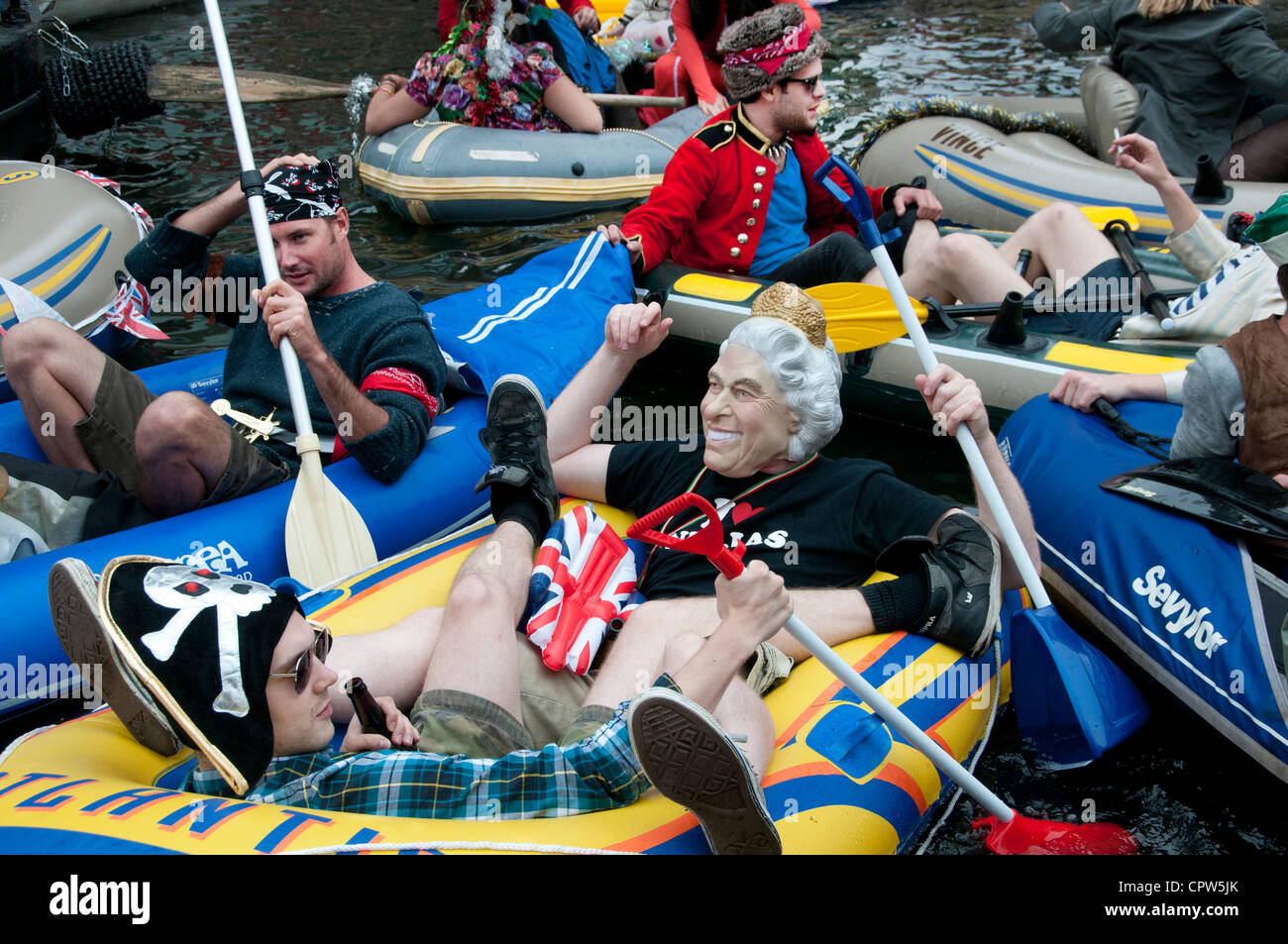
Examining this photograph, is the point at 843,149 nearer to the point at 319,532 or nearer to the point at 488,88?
the point at 488,88

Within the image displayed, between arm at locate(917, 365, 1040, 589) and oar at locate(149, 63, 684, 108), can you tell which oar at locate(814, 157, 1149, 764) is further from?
oar at locate(149, 63, 684, 108)

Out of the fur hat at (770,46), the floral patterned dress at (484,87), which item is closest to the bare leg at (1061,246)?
the fur hat at (770,46)

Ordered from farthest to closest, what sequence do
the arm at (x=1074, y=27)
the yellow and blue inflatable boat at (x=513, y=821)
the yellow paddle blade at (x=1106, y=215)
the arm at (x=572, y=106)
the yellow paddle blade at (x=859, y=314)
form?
the arm at (x=572, y=106) → the arm at (x=1074, y=27) → the yellow paddle blade at (x=1106, y=215) → the yellow paddle blade at (x=859, y=314) → the yellow and blue inflatable boat at (x=513, y=821)

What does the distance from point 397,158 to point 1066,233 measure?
12.9ft

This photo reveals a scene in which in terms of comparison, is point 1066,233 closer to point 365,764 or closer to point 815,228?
point 815,228

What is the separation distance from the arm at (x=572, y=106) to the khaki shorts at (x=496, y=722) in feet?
16.1

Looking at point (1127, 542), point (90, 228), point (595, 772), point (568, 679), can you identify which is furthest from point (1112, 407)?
point (90, 228)

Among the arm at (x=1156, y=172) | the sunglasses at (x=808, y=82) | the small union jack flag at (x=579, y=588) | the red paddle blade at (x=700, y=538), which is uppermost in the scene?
the sunglasses at (x=808, y=82)

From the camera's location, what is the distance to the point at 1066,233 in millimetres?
4602

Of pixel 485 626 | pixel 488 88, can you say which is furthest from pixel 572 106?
pixel 485 626

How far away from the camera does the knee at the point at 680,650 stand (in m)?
2.47

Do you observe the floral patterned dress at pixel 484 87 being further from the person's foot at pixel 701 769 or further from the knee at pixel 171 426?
the person's foot at pixel 701 769

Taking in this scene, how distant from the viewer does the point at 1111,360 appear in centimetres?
399

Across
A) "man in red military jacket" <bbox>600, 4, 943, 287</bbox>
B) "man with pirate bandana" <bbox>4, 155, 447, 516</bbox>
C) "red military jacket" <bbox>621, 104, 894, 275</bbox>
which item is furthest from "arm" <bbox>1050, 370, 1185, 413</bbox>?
"man with pirate bandana" <bbox>4, 155, 447, 516</bbox>
